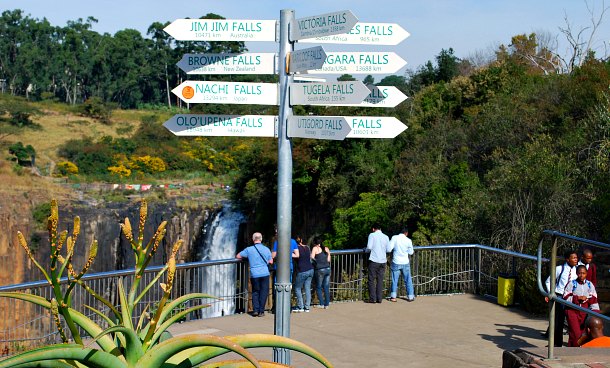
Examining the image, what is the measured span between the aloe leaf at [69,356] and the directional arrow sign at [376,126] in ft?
13.7

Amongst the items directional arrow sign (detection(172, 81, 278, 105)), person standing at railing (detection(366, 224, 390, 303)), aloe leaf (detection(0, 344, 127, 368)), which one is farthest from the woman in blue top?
aloe leaf (detection(0, 344, 127, 368))

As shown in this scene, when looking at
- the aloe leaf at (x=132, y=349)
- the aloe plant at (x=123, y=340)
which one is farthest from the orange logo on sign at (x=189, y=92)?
the aloe leaf at (x=132, y=349)

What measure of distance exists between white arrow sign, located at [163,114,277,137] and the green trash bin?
348 inches

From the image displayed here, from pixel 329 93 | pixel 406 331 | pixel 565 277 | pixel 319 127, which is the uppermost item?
pixel 329 93

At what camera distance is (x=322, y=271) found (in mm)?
14578

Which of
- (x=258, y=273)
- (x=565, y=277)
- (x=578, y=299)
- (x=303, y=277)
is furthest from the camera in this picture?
(x=303, y=277)

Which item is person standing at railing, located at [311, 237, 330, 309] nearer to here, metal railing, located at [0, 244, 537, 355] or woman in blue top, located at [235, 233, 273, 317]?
metal railing, located at [0, 244, 537, 355]

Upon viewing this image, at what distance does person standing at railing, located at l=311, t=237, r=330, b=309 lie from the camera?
47.5 ft

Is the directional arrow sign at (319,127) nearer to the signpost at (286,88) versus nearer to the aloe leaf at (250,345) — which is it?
the signpost at (286,88)

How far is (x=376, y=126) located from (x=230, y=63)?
1.45m

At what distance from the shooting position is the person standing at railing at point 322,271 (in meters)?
14.5

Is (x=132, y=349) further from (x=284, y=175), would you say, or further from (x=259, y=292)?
(x=259, y=292)

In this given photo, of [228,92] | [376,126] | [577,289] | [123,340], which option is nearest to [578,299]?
[577,289]

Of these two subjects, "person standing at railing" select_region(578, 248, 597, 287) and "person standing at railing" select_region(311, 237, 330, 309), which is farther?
"person standing at railing" select_region(311, 237, 330, 309)
